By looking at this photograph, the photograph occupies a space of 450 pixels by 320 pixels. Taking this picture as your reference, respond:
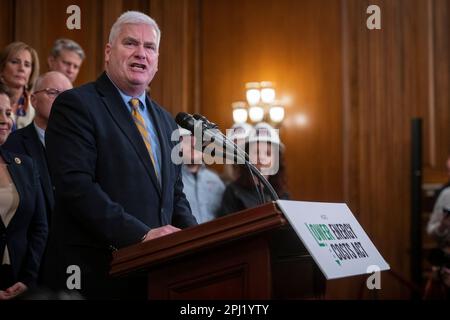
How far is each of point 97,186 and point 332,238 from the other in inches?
31.6

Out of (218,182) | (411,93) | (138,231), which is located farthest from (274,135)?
(411,93)

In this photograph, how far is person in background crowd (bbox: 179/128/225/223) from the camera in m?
4.57

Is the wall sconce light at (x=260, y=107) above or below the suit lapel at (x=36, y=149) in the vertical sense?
above

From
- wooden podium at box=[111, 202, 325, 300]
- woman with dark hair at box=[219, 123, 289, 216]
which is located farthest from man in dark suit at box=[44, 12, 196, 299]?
woman with dark hair at box=[219, 123, 289, 216]

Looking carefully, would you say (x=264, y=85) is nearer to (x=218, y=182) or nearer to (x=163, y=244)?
(x=218, y=182)

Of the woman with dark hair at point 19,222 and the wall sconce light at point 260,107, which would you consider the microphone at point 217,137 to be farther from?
the wall sconce light at point 260,107

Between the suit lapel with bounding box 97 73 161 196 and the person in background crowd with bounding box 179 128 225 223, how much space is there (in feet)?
5.91

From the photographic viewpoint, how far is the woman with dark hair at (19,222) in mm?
3264

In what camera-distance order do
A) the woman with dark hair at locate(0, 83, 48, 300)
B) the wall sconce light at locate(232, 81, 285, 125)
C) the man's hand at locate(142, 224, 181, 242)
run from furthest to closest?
1. the wall sconce light at locate(232, 81, 285, 125)
2. the woman with dark hair at locate(0, 83, 48, 300)
3. the man's hand at locate(142, 224, 181, 242)

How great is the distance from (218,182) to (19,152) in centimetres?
160

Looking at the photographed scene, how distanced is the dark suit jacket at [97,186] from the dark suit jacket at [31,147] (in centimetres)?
106

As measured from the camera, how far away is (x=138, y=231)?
2281 millimetres

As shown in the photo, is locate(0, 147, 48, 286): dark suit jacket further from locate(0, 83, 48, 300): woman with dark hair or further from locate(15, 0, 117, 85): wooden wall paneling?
locate(15, 0, 117, 85): wooden wall paneling

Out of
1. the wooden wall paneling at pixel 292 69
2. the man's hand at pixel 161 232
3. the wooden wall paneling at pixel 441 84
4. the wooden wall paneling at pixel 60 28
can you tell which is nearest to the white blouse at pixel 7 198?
the man's hand at pixel 161 232
